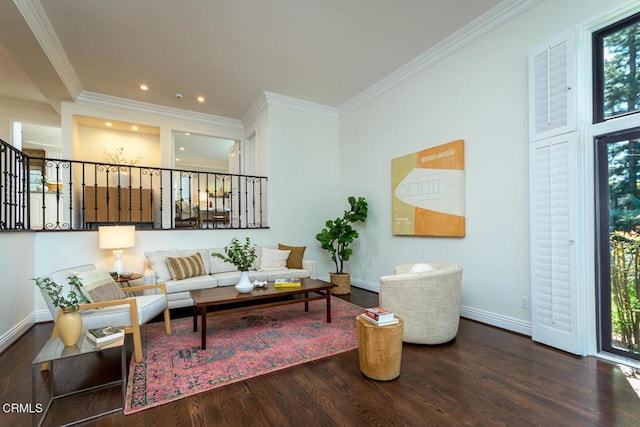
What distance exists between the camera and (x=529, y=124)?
3070 millimetres

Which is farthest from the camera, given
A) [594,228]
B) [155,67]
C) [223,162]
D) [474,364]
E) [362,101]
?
[223,162]

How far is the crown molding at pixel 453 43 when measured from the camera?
3.26m

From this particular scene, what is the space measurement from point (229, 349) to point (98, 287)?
1333mm

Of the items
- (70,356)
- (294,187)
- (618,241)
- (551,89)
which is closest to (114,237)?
(70,356)

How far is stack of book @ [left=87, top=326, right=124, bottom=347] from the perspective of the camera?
2.00 meters

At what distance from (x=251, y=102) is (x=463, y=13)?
3898 mm

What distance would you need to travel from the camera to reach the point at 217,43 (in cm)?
401

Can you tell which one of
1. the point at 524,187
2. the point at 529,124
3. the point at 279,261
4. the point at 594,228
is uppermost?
the point at 529,124

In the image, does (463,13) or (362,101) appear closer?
(463,13)

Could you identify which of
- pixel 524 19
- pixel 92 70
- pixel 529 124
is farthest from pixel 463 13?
pixel 92 70

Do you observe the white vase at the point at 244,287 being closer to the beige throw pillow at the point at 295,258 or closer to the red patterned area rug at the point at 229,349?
the red patterned area rug at the point at 229,349

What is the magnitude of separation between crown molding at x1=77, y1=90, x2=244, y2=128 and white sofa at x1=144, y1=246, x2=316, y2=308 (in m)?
3.16

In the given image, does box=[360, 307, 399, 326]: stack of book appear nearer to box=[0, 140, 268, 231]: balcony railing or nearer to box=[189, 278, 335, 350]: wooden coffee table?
box=[189, 278, 335, 350]: wooden coffee table

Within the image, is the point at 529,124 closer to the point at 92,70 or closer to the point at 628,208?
the point at 628,208
